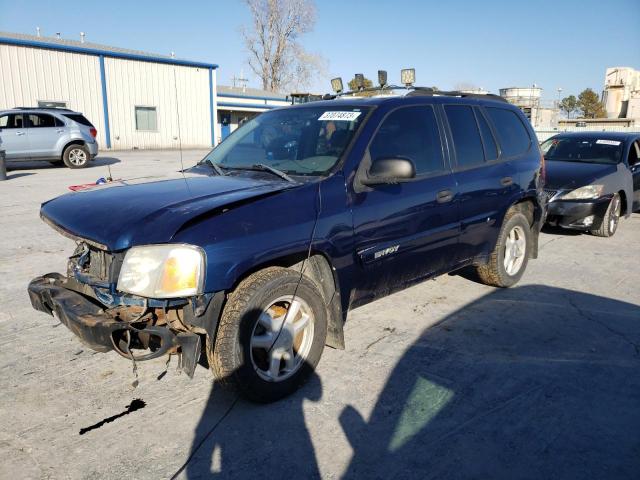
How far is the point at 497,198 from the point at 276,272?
8.76 ft

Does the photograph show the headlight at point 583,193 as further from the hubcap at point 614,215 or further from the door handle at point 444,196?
the door handle at point 444,196

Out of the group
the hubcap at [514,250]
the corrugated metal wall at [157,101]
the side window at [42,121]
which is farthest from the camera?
the corrugated metal wall at [157,101]

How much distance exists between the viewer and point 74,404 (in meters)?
3.09

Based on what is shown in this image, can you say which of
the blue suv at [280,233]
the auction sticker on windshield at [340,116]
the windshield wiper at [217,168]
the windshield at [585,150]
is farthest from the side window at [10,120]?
the auction sticker on windshield at [340,116]

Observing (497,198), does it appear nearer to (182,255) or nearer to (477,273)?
(477,273)

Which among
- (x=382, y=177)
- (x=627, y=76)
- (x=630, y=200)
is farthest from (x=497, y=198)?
(x=627, y=76)

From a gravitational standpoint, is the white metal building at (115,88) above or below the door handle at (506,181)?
above

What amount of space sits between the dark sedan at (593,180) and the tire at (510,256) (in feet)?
8.42

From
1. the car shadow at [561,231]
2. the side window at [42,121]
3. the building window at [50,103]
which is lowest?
the car shadow at [561,231]

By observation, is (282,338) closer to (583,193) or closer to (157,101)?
(583,193)

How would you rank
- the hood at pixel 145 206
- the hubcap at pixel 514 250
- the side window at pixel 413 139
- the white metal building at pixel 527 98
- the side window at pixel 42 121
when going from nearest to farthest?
the hood at pixel 145 206 → the side window at pixel 413 139 → the hubcap at pixel 514 250 → the side window at pixel 42 121 → the white metal building at pixel 527 98

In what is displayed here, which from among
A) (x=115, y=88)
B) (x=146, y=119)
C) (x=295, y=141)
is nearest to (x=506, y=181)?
(x=295, y=141)

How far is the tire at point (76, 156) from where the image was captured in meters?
15.9

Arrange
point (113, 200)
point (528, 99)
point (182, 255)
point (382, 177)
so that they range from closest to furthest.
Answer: point (182, 255) < point (113, 200) < point (382, 177) < point (528, 99)
